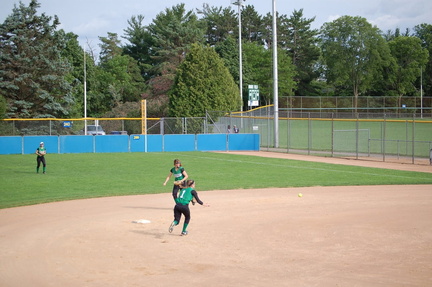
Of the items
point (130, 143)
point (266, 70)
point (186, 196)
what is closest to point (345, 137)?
point (130, 143)

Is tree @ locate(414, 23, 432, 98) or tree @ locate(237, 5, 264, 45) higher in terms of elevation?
tree @ locate(237, 5, 264, 45)

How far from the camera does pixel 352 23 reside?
82.9 m

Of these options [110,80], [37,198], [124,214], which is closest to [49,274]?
[124,214]

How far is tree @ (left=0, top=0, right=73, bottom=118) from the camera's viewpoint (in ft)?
184

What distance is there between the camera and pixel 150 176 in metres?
26.4

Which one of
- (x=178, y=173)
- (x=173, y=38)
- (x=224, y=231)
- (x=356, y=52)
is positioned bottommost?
(x=224, y=231)

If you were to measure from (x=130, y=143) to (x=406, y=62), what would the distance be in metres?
58.8

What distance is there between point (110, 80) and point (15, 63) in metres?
26.3

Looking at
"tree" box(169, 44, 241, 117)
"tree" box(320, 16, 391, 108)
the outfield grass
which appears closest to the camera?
the outfield grass

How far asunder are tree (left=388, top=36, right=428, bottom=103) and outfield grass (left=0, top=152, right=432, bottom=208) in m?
56.1

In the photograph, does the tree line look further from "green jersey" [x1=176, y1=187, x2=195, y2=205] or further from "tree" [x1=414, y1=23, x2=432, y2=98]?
"green jersey" [x1=176, y1=187, x2=195, y2=205]

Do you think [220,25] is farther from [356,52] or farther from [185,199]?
[185,199]

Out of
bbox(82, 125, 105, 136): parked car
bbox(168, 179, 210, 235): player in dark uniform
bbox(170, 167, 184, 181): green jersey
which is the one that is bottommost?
bbox(168, 179, 210, 235): player in dark uniform

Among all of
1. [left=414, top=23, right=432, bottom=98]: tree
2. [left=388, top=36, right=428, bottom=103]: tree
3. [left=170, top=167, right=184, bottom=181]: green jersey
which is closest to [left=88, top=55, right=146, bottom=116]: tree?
[left=388, top=36, right=428, bottom=103]: tree
